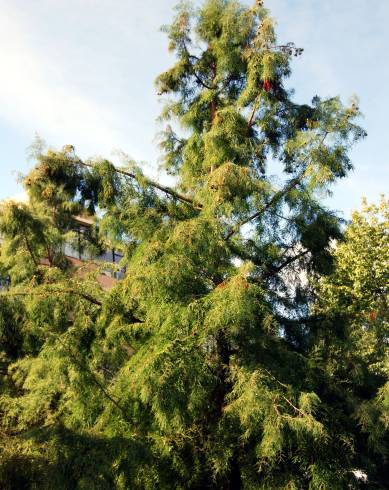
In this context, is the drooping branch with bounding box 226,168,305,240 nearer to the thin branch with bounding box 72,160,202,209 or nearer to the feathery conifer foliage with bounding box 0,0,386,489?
the feathery conifer foliage with bounding box 0,0,386,489

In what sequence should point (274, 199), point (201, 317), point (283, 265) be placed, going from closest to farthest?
point (201, 317)
point (274, 199)
point (283, 265)

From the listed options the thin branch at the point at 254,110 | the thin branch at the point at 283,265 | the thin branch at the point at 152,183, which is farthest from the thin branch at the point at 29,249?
the thin branch at the point at 254,110

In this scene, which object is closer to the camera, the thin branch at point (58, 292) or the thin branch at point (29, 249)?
the thin branch at point (58, 292)

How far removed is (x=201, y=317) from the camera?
7.46 m

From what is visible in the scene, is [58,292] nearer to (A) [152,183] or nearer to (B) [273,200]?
(A) [152,183]

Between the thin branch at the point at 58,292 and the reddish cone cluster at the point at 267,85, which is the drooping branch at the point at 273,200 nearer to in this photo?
the reddish cone cluster at the point at 267,85

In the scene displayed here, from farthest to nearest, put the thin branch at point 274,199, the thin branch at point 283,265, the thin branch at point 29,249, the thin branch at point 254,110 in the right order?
the thin branch at point 254,110 → the thin branch at point 283,265 → the thin branch at point 29,249 → the thin branch at point 274,199

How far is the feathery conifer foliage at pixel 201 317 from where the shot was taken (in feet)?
22.7

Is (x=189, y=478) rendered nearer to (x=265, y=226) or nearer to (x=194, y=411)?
(x=194, y=411)

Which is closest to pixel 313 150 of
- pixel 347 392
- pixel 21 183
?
pixel 347 392

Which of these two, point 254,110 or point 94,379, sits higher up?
point 254,110

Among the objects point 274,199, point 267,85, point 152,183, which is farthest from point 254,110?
point 152,183

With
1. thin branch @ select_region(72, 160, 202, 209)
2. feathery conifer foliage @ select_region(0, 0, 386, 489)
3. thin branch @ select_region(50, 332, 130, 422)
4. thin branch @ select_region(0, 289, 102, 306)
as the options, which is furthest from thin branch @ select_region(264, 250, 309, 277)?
thin branch @ select_region(50, 332, 130, 422)

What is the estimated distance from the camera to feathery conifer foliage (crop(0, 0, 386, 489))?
6.91 metres
